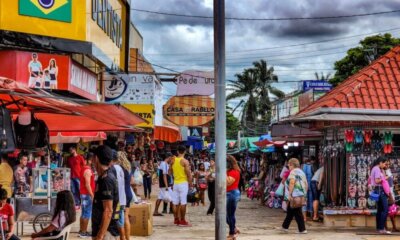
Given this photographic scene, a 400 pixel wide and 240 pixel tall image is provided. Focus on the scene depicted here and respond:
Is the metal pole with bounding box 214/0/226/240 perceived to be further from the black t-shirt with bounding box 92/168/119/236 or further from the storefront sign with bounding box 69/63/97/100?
the storefront sign with bounding box 69/63/97/100

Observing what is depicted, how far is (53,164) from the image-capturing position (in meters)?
17.3

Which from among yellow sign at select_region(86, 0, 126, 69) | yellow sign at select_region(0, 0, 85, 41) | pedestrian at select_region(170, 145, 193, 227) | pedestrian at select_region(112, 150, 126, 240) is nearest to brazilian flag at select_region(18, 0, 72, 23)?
yellow sign at select_region(0, 0, 85, 41)

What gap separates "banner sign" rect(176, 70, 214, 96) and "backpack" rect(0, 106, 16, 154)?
49.8ft

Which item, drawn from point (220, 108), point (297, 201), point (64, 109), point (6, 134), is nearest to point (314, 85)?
point (297, 201)

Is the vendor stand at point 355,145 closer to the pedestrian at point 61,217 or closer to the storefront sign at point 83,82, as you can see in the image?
the storefront sign at point 83,82

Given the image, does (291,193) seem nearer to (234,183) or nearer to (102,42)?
(234,183)

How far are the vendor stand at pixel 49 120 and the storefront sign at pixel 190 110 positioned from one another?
419 inches

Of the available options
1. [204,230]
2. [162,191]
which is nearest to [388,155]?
[204,230]

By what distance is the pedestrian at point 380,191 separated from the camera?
14.3 m

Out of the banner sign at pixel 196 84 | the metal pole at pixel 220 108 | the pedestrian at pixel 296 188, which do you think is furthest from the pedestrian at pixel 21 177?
the banner sign at pixel 196 84

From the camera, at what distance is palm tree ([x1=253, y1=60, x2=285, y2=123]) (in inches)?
2726

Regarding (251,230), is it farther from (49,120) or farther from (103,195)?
(103,195)

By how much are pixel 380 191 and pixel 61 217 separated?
801 cm

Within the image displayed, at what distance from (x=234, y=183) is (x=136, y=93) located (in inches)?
412
